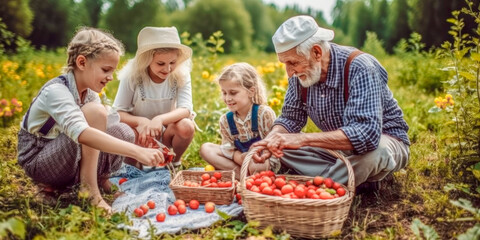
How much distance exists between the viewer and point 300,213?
2311 millimetres

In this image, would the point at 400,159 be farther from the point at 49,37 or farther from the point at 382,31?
the point at 382,31

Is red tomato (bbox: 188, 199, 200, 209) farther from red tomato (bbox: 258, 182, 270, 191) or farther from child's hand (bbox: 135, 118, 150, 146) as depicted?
child's hand (bbox: 135, 118, 150, 146)

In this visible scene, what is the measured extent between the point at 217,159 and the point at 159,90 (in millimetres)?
769

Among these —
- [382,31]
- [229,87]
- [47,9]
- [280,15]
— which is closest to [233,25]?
[382,31]

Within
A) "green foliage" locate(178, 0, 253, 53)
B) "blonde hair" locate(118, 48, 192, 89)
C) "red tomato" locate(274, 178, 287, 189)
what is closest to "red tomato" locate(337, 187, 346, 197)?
"red tomato" locate(274, 178, 287, 189)

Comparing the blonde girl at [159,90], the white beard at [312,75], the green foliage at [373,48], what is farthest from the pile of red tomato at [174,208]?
the green foliage at [373,48]

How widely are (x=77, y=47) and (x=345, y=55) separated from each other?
1.73 m

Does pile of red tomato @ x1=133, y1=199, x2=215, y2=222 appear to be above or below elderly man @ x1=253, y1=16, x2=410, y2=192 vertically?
below

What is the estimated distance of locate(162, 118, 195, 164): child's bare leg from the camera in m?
3.59

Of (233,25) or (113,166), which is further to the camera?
(233,25)

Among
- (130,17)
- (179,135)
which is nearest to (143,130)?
(179,135)

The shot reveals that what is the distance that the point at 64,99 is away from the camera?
260cm

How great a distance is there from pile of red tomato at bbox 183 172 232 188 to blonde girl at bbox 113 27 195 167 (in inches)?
20.8

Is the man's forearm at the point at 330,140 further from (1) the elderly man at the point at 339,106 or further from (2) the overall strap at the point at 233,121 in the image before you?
(2) the overall strap at the point at 233,121
